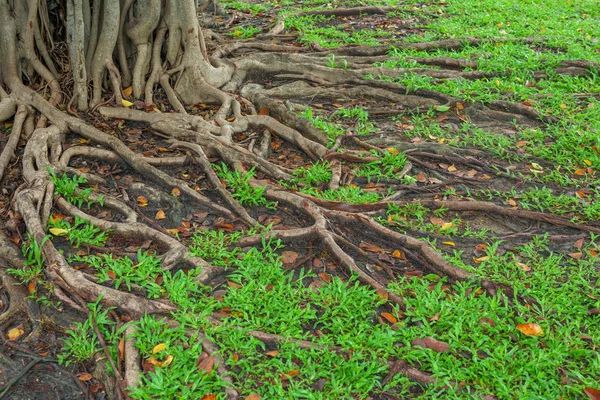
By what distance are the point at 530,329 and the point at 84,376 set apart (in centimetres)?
254

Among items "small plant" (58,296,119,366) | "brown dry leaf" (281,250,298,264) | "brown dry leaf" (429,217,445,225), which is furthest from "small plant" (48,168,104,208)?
"brown dry leaf" (429,217,445,225)

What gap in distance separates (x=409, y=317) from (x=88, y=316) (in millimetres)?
1936

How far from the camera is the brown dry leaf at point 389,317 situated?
12.5ft

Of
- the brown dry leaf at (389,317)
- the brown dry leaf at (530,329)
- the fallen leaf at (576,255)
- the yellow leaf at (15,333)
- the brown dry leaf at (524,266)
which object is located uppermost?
the brown dry leaf at (530,329)

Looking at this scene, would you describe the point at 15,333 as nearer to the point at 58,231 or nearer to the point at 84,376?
the point at 84,376

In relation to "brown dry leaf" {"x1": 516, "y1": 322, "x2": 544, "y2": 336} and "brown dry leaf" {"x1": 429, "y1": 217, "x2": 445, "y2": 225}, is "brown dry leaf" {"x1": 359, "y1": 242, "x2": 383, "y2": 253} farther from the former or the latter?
"brown dry leaf" {"x1": 516, "y1": 322, "x2": 544, "y2": 336}

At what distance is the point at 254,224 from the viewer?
4.65 meters

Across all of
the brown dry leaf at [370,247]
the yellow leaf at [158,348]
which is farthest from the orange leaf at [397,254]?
the yellow leaf at [158,348]

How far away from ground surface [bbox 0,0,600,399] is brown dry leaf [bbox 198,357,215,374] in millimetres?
12

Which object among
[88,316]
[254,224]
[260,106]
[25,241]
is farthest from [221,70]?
[88,316]

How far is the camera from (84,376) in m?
3.44

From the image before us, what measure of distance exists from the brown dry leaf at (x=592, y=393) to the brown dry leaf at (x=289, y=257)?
1954 mm

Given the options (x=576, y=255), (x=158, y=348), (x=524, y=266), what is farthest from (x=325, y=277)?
(x=576, y=255)

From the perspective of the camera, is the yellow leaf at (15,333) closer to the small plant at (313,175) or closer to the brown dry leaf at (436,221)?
the small plant at (313,175)
